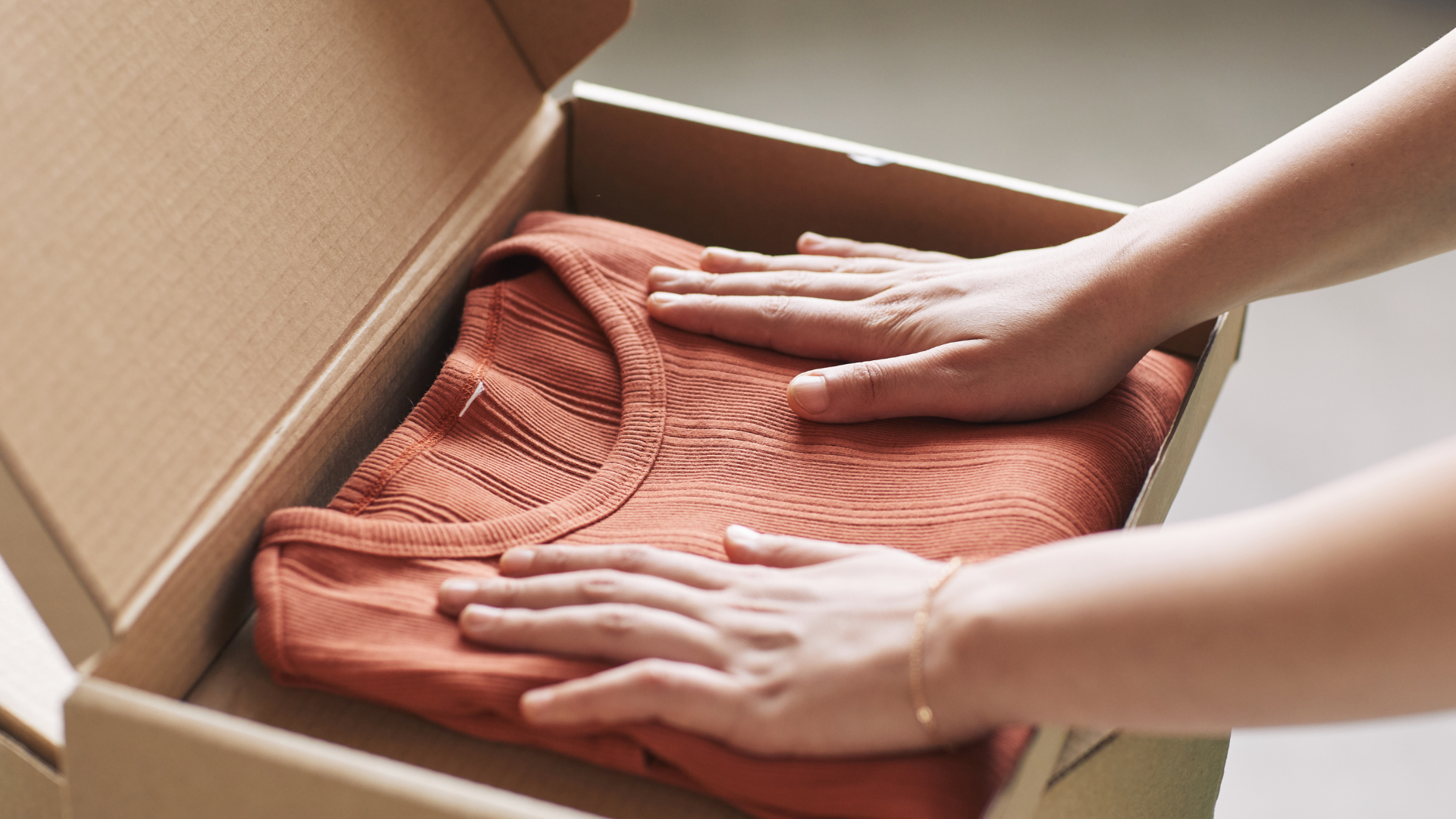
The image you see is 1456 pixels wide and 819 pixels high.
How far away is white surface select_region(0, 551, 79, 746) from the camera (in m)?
0.47

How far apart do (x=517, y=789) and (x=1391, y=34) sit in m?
1.58

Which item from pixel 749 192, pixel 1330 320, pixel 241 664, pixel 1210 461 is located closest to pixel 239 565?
pixel 241 664

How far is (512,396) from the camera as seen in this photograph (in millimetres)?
569

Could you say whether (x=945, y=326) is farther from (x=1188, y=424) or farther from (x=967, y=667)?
(x=967, y=667)

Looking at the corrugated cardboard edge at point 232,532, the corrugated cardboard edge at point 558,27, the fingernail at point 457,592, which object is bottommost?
the fingernail at point 457,592

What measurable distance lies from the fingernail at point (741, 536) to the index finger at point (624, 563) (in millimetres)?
13

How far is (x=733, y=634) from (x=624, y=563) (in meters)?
0.06

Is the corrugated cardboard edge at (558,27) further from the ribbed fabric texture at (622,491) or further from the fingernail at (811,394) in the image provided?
the fingernail at (811,394)

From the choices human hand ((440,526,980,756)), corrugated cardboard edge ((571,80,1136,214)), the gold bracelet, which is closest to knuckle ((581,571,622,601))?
human hand ((440,526,980,756))

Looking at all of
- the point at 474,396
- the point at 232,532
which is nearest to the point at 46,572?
the point at 232,532

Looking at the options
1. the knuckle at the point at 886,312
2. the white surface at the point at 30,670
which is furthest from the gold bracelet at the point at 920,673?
the white surface at the point at 30,670

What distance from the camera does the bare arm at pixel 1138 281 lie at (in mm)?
539

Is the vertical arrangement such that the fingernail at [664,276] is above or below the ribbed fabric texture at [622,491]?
above

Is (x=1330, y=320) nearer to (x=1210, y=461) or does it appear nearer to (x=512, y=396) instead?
(x=1210, y=461)
